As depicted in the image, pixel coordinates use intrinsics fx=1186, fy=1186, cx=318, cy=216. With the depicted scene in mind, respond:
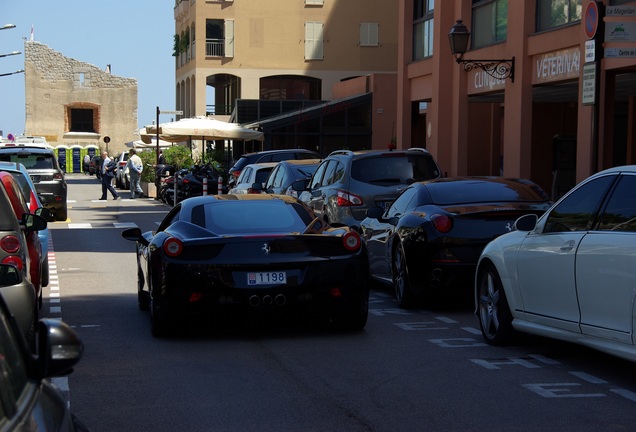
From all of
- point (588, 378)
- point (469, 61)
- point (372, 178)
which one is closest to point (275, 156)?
point (469, 61)

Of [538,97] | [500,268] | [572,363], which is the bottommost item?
[572,363]

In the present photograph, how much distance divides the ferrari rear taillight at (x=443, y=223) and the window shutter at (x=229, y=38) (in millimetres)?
53379

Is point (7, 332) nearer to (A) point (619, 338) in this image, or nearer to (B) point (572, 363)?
(A) point (619, 338)

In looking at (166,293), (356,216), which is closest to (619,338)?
(166,293)

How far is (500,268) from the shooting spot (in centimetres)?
991

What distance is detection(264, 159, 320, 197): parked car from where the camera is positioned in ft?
74.3

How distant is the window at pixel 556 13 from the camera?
2012cm

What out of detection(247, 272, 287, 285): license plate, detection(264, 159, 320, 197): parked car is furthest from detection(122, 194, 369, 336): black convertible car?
detection(264, 159, 320, 197): parked car

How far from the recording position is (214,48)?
65000 mm

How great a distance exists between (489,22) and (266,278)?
1576cm

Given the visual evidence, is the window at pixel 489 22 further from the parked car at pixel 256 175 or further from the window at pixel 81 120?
the window at pixel 81 120

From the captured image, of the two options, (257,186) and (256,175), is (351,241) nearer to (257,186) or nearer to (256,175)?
(257,186)

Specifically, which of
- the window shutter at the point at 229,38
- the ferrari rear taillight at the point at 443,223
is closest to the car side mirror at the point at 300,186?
the ferrari rear taillight at the point at 443,223

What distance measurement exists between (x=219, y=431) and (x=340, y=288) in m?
3.69
